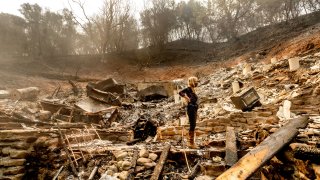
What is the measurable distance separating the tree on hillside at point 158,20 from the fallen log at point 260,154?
26084 mm

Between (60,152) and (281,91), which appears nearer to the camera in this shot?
(60,152)

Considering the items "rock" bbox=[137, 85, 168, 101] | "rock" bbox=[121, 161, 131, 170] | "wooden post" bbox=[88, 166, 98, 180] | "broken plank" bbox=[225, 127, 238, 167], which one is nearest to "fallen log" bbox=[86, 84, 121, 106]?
"rock" bbox=[137, 85, 168, 101]

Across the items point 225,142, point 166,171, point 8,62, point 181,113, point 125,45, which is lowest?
point 166,171

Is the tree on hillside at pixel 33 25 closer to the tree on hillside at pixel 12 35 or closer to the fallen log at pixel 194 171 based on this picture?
the tree on hillside at pixel 12 35

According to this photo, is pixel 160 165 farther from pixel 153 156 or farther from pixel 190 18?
pixel 190 18

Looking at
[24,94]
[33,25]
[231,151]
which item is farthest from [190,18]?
[231,151]

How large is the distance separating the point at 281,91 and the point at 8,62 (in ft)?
69.3

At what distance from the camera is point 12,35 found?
960 inches

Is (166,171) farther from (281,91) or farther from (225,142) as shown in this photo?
(281,91)

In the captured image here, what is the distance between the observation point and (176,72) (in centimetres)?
2198

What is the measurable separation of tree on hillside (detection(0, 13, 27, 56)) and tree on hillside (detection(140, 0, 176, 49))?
1263 cm

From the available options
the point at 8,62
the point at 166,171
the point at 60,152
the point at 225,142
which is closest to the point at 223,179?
the point at 166,171

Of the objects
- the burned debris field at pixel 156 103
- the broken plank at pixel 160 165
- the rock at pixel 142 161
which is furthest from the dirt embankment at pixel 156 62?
the rock at pixel 142 161

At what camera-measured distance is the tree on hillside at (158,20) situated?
29031 mm
